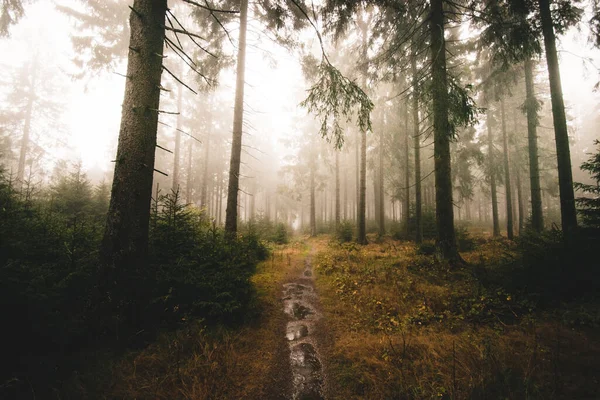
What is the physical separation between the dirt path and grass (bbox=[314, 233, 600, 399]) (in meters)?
0.24

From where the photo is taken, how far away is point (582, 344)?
2818 mm

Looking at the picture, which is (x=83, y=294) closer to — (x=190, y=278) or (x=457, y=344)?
(x=190, y=278)

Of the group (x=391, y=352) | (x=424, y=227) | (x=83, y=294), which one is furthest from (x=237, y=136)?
(x=424, y=227)

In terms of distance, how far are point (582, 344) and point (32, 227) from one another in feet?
28.5

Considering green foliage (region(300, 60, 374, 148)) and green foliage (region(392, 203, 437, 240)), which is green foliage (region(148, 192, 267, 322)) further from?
green foliage (region(392, 203, 437, 240))

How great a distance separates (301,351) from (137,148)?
447 cm

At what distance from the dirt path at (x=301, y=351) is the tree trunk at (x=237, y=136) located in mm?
3809

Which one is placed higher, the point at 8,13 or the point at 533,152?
the point at 8,13

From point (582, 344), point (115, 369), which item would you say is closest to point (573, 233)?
point (582, 344)

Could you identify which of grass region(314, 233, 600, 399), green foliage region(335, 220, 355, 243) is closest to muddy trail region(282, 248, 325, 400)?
grass region(314, 233, 600, 399)

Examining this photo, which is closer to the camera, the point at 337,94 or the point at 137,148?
the point at 137,148

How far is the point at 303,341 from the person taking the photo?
4.03 metres

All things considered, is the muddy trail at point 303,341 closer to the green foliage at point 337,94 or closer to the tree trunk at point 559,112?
the green foliage at point 337,94

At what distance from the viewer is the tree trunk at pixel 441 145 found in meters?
7.26
